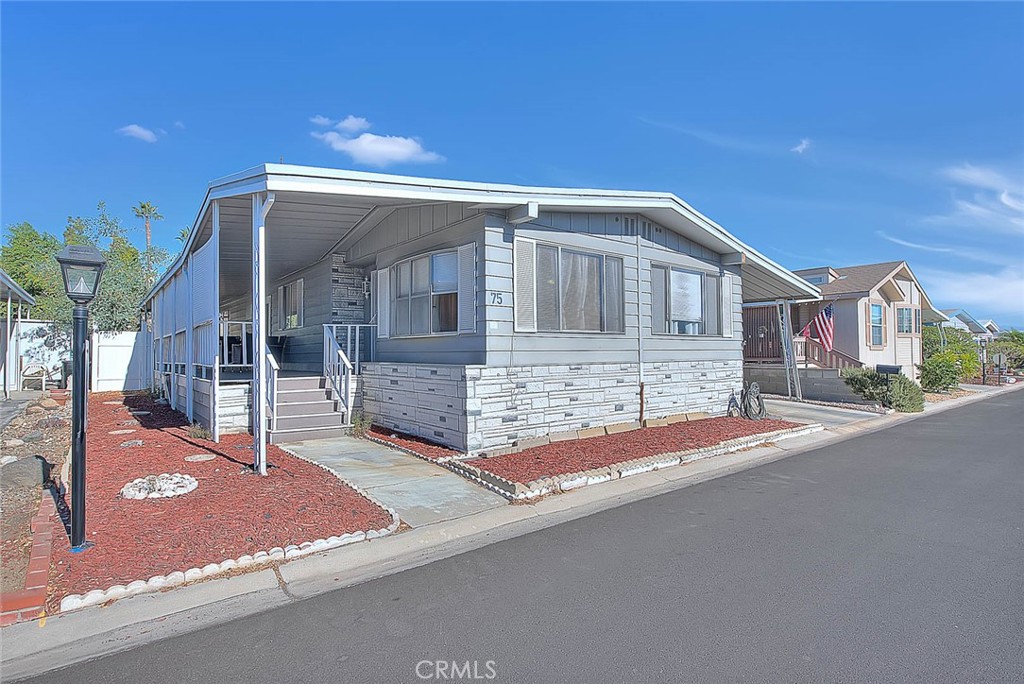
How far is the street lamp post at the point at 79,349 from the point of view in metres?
4.04

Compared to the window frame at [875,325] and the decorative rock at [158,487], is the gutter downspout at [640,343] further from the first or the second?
the window frame at [875,325]

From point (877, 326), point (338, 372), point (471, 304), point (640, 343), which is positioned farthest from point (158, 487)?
point (877, 326)

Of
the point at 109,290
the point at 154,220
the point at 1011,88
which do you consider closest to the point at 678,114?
the point at 1011,88

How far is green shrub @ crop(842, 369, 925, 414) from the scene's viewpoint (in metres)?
14.4

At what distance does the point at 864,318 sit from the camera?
64.4 feet

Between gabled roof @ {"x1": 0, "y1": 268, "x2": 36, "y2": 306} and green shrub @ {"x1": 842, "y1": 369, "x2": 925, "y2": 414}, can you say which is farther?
green shrub @ {"x1": 842, "y1": 369, "x2": 925, "y2": 414}

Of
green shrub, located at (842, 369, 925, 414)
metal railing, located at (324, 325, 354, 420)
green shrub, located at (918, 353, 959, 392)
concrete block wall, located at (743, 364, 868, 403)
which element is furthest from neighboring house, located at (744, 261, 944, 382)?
metal railing, located at (324, 325, 354, 420)

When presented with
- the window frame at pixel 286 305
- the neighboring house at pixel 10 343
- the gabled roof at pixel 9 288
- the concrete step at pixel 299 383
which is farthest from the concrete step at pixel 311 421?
the neighboring house at pixel 10 343

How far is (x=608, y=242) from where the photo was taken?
934cm

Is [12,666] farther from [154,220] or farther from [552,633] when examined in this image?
[154,220]

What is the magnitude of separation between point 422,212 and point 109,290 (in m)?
20.0

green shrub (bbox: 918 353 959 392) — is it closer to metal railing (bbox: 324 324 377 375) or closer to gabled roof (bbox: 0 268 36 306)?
metal railing (bbox: 324 324 377 375)

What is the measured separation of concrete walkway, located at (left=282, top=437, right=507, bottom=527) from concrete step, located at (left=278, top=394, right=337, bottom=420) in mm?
659

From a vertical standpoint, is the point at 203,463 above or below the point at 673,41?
below
